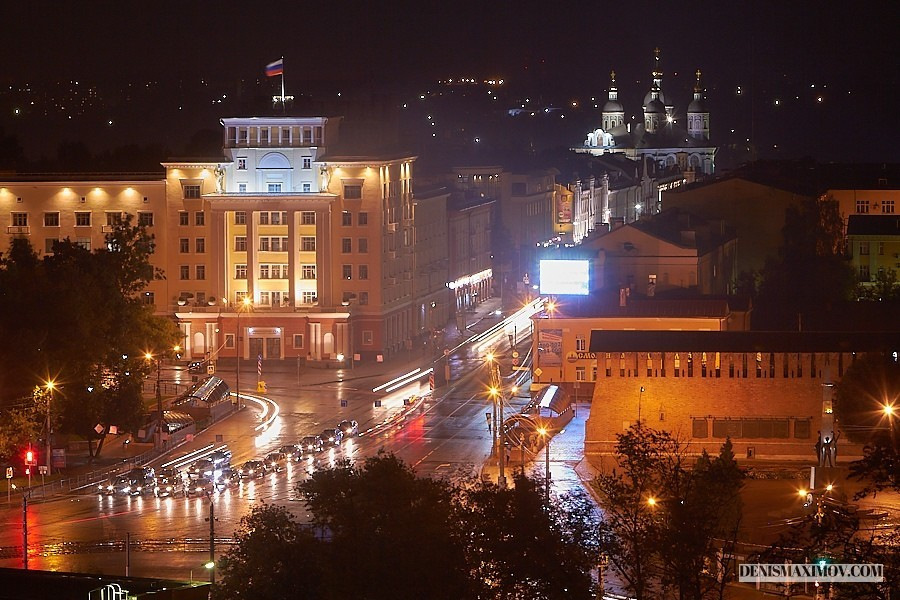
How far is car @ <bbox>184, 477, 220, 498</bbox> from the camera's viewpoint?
48000 mm

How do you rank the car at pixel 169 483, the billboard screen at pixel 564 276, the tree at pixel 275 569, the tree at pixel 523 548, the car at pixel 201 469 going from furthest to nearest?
the billboard screen at pixel 564 276, the car at pixel 201 469, the car at pixel 169 483, the tree at pixel 523 548, the tree at pixel 275 569

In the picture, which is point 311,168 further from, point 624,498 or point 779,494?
point 624,498

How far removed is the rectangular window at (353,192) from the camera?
7294 centimetres

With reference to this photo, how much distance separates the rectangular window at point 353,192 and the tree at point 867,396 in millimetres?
26030

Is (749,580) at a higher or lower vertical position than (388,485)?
lower

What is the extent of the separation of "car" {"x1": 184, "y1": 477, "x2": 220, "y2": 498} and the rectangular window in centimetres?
2520

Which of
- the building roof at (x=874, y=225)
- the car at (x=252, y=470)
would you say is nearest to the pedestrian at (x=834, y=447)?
the car at (x=252, y=470)

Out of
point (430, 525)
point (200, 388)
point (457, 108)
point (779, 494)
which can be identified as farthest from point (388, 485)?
point (457, 108)

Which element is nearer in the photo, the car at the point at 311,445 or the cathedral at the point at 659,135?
the car at the point at 311,445

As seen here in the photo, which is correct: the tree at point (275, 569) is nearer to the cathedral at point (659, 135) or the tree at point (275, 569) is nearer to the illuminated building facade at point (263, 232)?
the illuminated building facade at point (263, 232)

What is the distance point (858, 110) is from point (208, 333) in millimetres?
133790

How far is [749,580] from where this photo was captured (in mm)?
36219

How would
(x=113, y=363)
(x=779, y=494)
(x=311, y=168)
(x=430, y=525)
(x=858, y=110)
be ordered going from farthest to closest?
(x=858, y=110)
(x=311, y=168)
(x=113, y=363)
(x=779, y=494)
(x=430, y=525)

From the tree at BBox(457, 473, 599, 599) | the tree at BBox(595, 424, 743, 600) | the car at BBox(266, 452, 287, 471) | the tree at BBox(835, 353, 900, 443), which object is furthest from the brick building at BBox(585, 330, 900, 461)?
the tree at BBox(457, 473, 599, 599)
